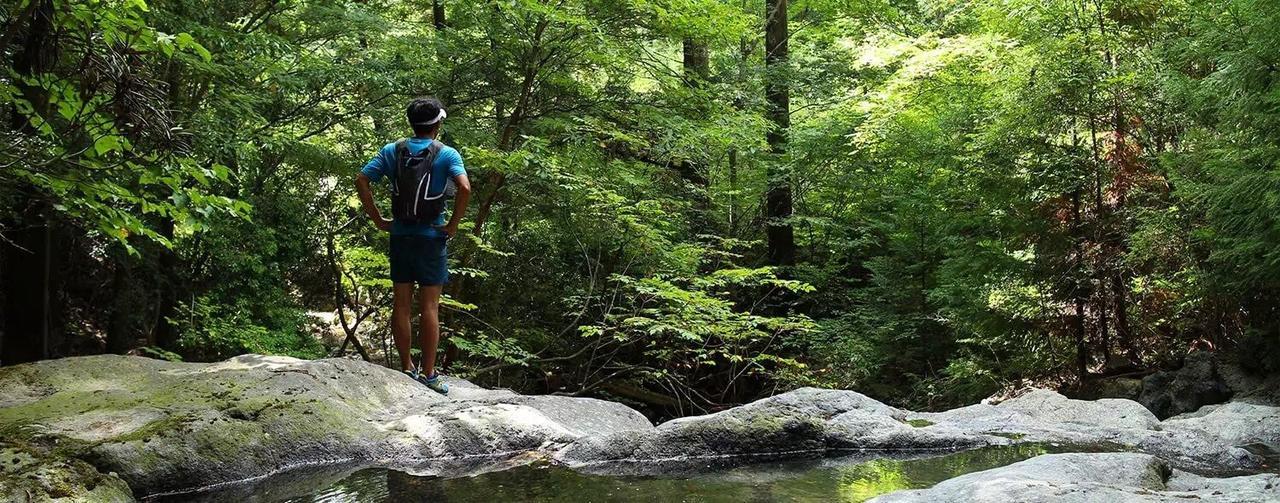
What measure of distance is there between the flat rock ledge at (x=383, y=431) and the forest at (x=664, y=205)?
178 centimetres

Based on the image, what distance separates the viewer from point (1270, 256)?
634 centimetres

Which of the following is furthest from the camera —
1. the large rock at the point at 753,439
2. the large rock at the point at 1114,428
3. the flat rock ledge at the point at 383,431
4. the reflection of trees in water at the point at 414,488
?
the large rock at the point at 1114,428

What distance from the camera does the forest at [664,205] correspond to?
24.4 feet

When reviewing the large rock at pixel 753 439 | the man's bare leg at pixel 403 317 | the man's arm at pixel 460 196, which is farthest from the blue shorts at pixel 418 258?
the large rock at pixel 753 439

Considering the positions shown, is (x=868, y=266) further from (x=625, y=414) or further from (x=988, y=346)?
(x=625, y=414)

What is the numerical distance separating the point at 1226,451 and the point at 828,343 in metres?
7.22

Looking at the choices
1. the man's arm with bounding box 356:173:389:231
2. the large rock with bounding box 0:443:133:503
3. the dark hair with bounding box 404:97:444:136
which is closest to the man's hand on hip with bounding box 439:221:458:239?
the man's arm with bounding box 356:173:389:231

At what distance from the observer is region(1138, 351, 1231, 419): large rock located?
7629 millimetres

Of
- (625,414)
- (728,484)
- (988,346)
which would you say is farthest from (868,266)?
(728,484)

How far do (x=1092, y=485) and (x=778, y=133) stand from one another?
1069cm

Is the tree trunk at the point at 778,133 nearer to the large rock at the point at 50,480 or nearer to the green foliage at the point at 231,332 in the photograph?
the green foliage at the point at 231,332

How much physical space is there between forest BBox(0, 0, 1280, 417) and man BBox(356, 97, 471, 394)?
1.44 meters

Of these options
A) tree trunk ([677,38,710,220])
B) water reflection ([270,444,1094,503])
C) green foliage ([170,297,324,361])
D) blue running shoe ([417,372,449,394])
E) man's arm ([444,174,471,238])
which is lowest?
water reflection ([270,444,1094,503])

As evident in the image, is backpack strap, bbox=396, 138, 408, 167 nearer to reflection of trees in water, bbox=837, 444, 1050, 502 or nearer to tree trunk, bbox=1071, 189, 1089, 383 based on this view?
reflection of trees in water, bbox=837, 444, 1050, 502
